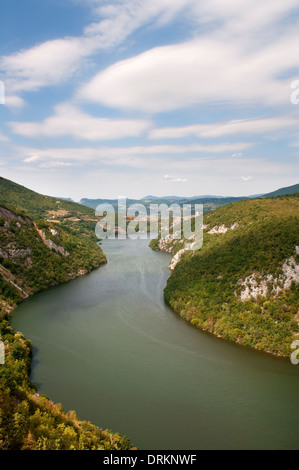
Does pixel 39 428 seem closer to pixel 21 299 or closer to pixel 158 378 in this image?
pixel 158 378

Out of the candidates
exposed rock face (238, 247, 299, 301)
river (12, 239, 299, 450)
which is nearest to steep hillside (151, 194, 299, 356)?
exposed rock face (238, 247, 299, 301)

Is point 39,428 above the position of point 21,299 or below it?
above

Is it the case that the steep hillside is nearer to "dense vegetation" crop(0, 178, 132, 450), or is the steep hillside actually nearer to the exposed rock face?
the exposed rock face

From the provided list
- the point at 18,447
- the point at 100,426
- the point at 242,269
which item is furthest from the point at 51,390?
the point at 242,269

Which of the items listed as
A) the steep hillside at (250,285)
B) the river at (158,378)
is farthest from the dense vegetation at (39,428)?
the steep hillside at (250,285)

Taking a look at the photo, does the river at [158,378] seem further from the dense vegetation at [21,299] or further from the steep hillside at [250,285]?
the dense vegetation at [21,299]

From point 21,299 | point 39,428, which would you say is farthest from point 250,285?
point 21,299
